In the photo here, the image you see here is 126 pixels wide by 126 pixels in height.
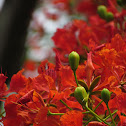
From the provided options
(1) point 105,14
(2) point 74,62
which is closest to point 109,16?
(1) point 105,14

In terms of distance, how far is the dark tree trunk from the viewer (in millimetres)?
2264

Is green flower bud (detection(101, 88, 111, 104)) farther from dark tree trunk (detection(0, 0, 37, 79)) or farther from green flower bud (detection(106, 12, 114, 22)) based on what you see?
dark tree trunk (detection(0, 0, 37, 79))

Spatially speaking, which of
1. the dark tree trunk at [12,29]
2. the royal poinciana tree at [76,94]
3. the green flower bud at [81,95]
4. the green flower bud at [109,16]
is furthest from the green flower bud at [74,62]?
the dark tree trunk at [12,29]

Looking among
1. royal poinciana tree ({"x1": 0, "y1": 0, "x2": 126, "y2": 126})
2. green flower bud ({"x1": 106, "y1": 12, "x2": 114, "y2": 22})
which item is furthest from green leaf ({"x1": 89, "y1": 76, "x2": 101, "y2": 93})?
green flower bud ({"x1": 106, "y1": 12, "x2": 114, "y2": 22})

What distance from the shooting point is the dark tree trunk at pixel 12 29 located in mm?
2264

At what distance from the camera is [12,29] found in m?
2.28

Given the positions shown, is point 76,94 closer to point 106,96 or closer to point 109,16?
point 106,96

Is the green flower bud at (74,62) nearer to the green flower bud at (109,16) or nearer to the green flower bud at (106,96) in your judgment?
the green flower bud at (106,96)

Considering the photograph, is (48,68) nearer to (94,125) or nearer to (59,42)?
(94,125)

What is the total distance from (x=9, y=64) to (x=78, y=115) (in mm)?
1417

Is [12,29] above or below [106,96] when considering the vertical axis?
below

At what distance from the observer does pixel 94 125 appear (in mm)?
895

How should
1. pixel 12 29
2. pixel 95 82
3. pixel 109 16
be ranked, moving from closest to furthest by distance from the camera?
pixel 95 82 < pixel 109 16 < pixel 12 29

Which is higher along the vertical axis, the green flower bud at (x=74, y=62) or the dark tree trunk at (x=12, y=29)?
the green flower bud at (x=74, y=62)
